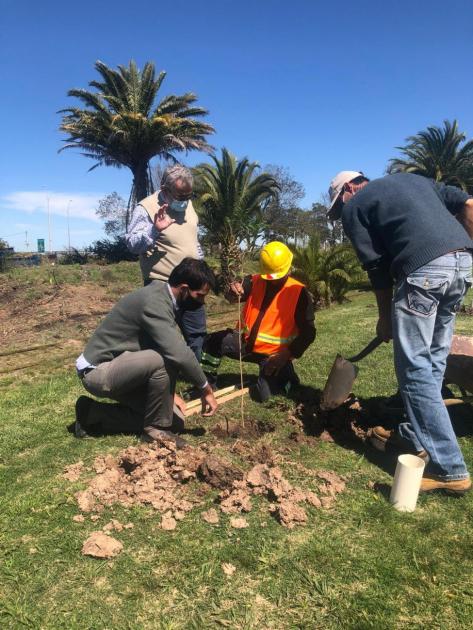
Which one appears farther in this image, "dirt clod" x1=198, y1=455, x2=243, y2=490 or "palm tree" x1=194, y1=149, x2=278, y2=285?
"palm tree" x1=194, y1=149, x2=278, y2=285

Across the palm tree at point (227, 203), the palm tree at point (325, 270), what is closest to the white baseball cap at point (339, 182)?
the palm tree at point (325, 270)

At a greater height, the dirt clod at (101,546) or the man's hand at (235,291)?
the man's hand at (235,291)

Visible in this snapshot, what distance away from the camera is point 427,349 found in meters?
2.76

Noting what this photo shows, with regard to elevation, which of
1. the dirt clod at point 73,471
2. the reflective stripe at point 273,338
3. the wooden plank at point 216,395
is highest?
the reflective stripe at point 273,338

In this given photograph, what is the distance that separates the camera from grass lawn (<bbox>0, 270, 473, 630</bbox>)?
6.39ft

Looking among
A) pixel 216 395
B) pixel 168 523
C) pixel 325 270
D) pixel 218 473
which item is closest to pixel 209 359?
pixel 216 395

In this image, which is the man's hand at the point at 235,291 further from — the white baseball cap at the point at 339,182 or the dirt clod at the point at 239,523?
the dirt clod at the point at 239,523

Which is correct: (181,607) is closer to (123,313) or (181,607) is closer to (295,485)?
(295,485)

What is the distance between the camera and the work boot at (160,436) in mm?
3305

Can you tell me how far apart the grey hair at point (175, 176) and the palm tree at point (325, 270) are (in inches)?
336

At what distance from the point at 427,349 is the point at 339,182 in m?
1.20

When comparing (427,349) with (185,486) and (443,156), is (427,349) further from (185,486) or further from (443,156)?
(443,156)

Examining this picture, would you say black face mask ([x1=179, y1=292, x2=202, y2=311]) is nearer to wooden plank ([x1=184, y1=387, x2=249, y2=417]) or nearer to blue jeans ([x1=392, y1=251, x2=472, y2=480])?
wooden plank ([x1=184, y1=387, x2=249, y2=417])

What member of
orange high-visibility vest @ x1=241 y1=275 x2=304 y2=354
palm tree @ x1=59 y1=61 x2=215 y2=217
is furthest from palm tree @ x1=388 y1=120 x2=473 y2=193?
orange high-visibility vest @ x1=241 y1=275 x2=304 y2=354
